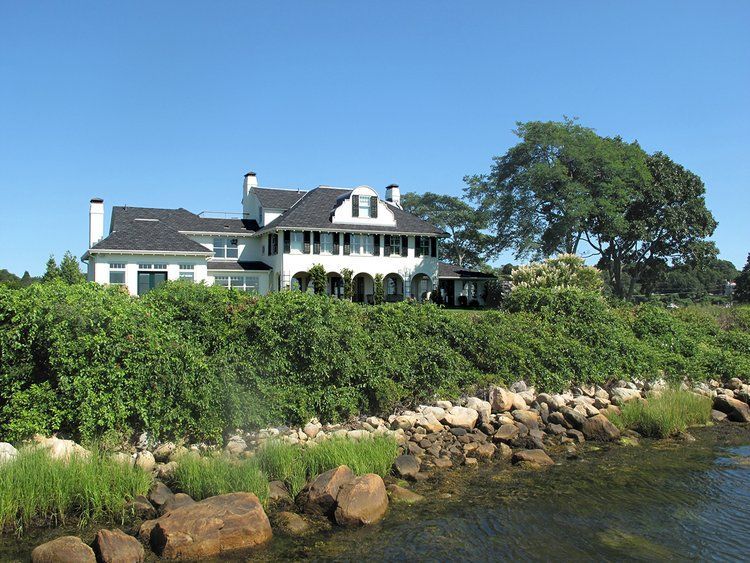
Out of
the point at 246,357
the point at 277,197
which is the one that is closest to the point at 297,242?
the point at 277,197

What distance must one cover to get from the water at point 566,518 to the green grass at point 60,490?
518 millimetres

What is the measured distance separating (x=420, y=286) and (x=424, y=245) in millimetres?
2869

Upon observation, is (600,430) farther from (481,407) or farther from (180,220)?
(180,220)

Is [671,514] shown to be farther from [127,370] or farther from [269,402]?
[127,370]

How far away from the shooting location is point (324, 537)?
7184 millimetres

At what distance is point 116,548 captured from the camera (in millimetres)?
6340

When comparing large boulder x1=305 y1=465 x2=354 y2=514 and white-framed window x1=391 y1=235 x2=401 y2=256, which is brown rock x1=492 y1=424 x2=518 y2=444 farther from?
white-framed window x1=391 y1=235 x2=401 y2=256

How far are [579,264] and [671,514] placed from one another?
19654 mm

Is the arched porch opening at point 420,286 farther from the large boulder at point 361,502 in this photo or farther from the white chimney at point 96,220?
the large boulder at point 361,502

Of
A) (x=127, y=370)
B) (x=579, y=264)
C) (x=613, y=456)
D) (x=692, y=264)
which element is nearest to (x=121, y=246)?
(x=579, y=264)

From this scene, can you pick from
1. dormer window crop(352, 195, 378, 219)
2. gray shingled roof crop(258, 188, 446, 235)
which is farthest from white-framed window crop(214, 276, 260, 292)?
dormer window crop(352, 195, 378, 219)

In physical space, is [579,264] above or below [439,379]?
above

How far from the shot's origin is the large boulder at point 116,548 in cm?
627

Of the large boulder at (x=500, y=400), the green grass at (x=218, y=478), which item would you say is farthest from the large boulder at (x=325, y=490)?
the large boulder at (x=500, y=400)
